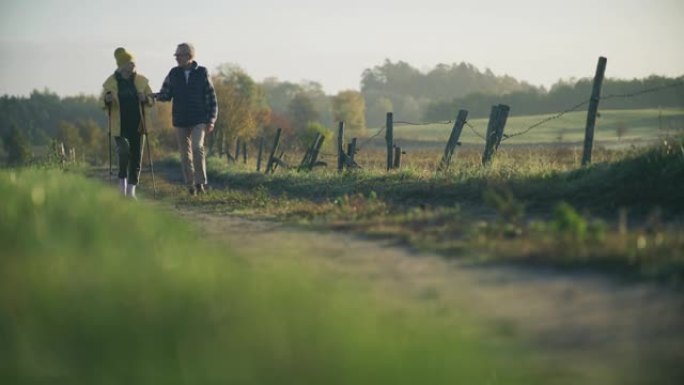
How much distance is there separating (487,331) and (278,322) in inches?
41.7

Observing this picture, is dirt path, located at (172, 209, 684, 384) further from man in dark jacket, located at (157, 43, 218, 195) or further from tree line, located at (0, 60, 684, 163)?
tree line, located at (0, 60, 684, 163)

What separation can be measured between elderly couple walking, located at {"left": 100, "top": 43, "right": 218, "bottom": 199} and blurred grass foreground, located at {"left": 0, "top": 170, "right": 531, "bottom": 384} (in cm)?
711

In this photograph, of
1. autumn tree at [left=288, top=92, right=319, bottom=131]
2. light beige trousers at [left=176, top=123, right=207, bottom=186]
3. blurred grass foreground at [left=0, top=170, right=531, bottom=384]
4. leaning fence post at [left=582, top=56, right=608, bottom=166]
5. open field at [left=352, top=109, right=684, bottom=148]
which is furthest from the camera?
autumn tree at [left=288, top=92, right=319, bottom=131]

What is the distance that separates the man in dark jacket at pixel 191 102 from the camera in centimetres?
1309

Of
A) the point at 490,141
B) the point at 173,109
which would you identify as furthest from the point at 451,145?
the point at 173,109

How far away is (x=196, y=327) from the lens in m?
3.16

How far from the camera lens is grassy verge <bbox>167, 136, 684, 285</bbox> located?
5.13 metres

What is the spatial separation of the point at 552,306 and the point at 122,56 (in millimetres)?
9303

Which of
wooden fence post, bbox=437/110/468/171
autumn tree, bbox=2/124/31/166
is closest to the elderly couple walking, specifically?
wooden fence post, bbox=437/110/468/171

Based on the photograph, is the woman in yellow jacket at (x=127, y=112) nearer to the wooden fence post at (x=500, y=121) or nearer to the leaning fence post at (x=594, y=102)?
the wooden fence post at (x=500, y=121)

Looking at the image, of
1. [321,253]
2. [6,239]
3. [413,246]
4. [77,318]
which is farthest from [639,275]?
[6,239]

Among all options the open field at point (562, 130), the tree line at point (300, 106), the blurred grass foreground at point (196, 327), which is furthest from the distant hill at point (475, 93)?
the blurred grass foreground at point (196, 327)

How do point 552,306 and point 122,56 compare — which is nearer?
point 552,306

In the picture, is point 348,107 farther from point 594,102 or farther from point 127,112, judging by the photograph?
point 127,112
